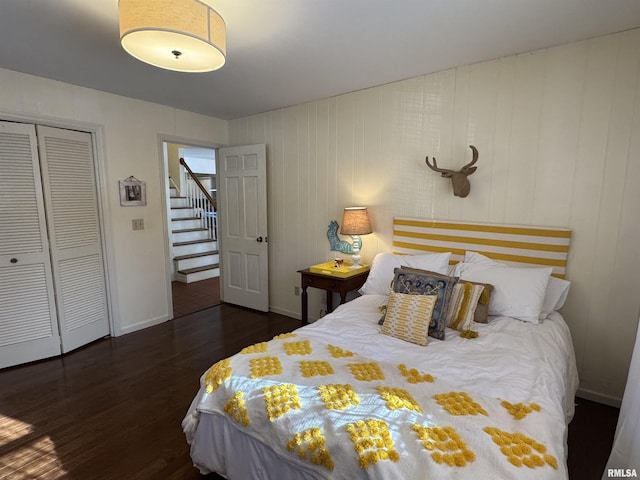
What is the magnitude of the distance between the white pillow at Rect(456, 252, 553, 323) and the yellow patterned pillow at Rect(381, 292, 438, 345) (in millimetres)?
542

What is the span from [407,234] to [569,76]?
5.19 feet

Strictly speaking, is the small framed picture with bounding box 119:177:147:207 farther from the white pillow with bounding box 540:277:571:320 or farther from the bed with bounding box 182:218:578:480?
the white pillow with bounding box 540:277:571:320

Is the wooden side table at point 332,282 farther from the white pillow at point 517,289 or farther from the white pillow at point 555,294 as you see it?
the white pillow at point 555,294

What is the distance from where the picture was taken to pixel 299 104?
359 cm

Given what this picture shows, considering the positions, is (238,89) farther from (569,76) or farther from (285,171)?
(569,76)

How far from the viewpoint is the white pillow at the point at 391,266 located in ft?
8.59

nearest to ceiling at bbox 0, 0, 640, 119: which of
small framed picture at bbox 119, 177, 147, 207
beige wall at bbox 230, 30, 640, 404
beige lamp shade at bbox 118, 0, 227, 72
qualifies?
beige wall at bbox 230, 30, 640, 404

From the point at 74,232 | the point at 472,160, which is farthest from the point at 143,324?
the point at 472,160

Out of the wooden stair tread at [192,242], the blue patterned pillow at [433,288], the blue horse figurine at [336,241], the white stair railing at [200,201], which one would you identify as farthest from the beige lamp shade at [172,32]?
the white stair railing at [200,201]

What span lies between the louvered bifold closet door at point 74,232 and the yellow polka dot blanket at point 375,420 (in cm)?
223

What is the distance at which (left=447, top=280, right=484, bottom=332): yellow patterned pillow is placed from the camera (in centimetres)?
205

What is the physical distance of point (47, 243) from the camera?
113 inches

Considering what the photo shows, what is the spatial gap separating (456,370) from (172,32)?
6.56 ft

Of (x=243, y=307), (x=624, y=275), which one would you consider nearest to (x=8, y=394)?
(x=243, y=307)
